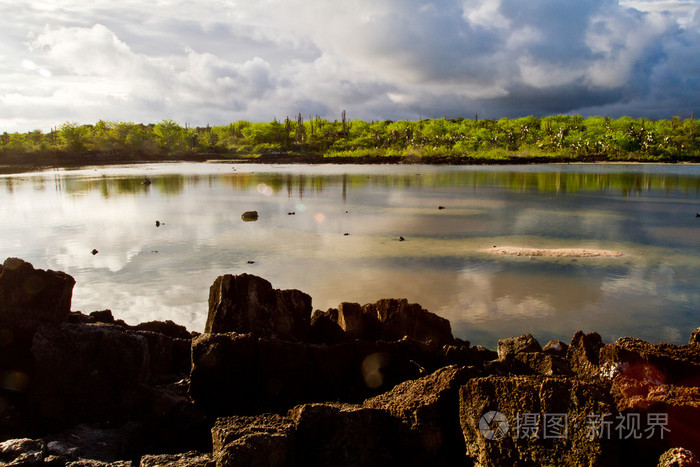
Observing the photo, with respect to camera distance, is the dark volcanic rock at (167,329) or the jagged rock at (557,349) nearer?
the jagged rock at (557,349)

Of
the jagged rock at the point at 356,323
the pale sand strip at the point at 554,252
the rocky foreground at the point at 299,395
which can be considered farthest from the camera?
the pale sand strip at the point at 554,252

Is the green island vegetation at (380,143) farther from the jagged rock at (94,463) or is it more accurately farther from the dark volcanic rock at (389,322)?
the jagged rock at (94,463)

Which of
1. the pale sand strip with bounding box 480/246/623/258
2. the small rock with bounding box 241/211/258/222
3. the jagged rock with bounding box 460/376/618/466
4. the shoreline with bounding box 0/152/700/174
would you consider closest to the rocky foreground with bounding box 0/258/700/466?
the jagged rock with bounding box 460/376/618/466

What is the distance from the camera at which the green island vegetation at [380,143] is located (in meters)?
→ 95.8

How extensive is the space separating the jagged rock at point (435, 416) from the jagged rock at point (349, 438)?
0.33 feet

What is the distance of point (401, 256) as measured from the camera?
47.7ft

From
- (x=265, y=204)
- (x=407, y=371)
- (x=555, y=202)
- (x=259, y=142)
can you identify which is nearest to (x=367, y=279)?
(x=407, y=371)

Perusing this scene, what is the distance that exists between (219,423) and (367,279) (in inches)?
328

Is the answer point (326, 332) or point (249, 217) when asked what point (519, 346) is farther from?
point (249, 217)

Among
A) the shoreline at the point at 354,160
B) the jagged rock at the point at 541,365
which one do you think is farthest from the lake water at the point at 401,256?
the shoreline at the point at 354,160

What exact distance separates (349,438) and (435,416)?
27.2 inches

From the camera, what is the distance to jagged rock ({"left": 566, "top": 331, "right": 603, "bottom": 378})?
5.39 m

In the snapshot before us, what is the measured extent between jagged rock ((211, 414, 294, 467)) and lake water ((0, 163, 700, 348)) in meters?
5.22

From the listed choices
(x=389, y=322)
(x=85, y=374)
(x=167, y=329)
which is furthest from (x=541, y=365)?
(x=167, y=329)
